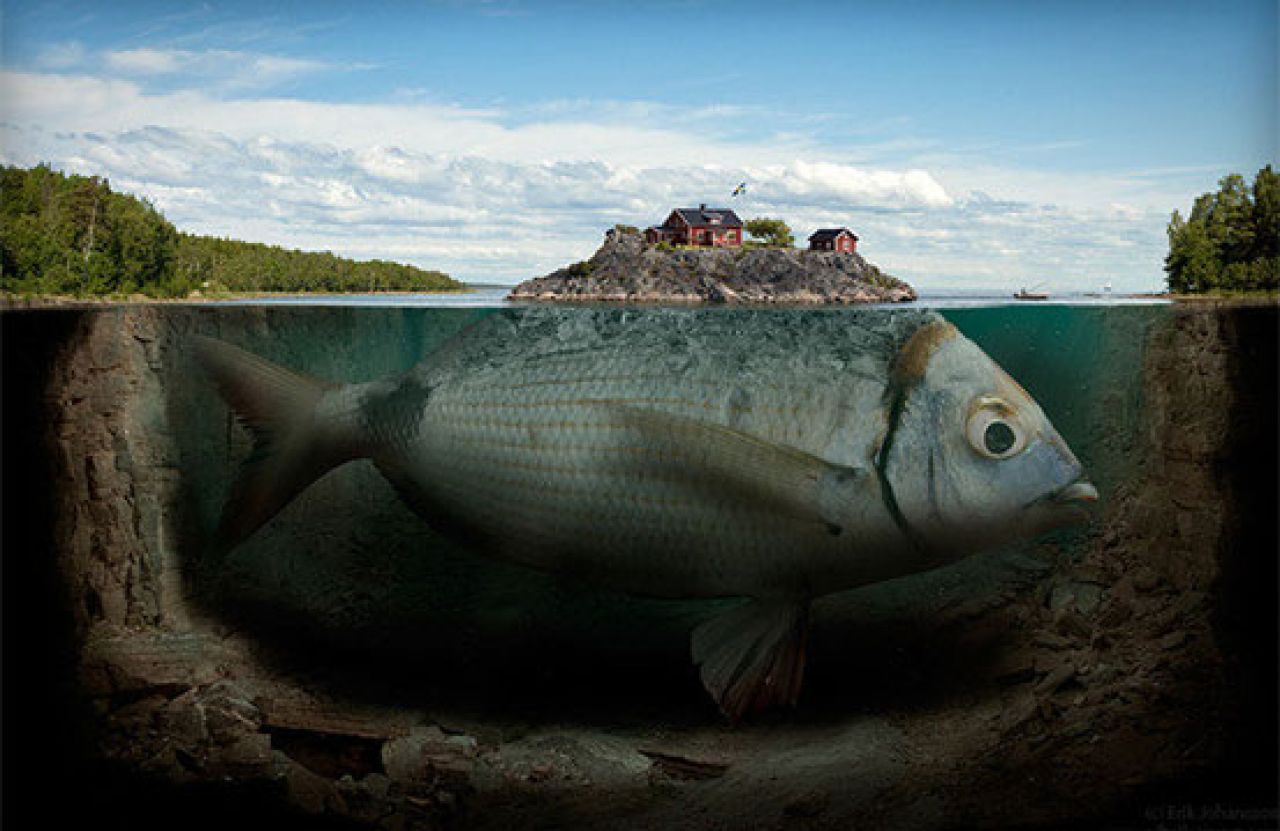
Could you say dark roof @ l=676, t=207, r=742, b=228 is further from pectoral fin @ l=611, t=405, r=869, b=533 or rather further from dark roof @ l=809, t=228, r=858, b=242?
pectoral fin @ l=611, t=405, r=869, b=533

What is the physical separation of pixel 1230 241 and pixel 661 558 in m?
2.29

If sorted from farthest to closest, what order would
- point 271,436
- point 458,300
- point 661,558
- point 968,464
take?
point 458,300
point 271,436
point 661,558
point 968,464

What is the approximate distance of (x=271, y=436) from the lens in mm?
2865

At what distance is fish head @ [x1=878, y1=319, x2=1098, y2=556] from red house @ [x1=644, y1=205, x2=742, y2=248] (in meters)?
1.01

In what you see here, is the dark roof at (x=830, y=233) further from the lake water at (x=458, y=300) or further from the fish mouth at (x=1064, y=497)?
the fish mouth at (x=1064, y=497)

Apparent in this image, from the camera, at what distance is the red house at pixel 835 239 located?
10.4 ft

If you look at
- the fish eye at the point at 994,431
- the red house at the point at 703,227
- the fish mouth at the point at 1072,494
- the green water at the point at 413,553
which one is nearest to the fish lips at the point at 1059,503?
the fish mouth at the point at 1072,494

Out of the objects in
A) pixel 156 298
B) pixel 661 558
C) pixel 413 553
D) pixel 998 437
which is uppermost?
pixel 156 298

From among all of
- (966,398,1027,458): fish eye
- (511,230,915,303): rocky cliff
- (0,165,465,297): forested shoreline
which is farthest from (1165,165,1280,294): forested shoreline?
(0,165,465,297): forested shoreline

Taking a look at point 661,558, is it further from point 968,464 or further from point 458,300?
point 458,300

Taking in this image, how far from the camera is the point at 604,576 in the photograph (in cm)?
267

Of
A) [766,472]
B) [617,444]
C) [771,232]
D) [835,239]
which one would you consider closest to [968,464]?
[766,472]

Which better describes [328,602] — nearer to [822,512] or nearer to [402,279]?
[402,279]

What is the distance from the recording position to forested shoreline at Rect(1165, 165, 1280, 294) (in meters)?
3.09
